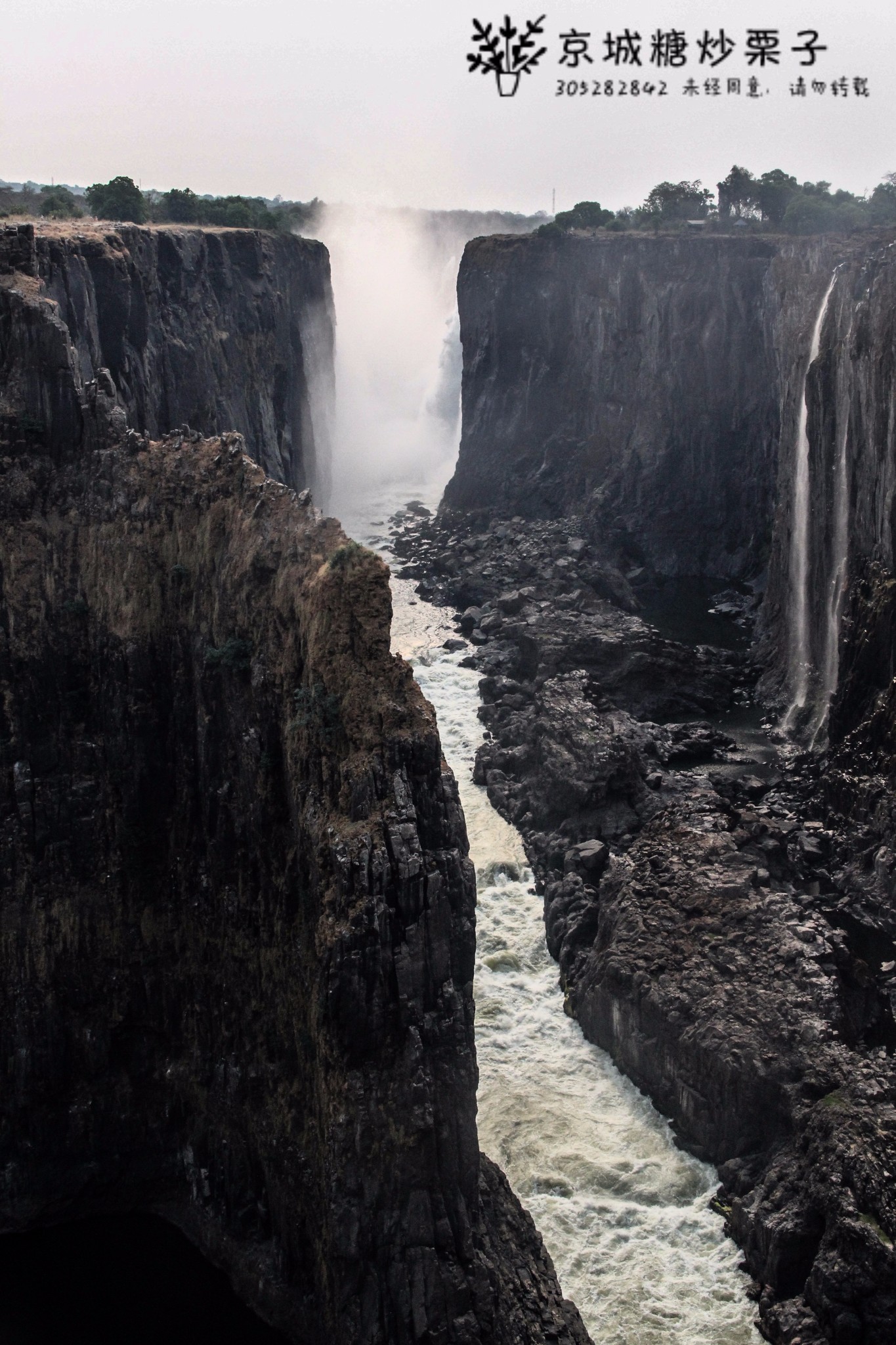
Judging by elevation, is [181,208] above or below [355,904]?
above

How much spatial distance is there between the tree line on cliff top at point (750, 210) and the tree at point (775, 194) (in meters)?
0.06

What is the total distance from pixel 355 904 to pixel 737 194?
118m

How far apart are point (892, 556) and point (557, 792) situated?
58.5ft

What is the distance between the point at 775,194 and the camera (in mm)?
126438

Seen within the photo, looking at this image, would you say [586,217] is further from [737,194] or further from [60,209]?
[60,209]

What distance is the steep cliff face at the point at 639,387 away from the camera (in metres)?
102

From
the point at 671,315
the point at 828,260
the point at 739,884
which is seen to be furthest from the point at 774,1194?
the point at 671,315

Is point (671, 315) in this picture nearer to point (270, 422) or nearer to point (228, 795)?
point (270, 422)

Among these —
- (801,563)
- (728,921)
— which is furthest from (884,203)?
(728,921)

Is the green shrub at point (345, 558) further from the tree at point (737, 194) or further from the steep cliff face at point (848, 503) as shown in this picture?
the tree at point (737, 194)

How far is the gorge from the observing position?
100.0 ft

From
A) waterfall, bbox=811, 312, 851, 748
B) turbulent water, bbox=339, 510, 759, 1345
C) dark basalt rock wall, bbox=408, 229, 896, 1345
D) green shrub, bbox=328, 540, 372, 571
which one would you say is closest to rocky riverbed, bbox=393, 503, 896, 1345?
dark basalt rock wall, bbox=408, 229, 896, 1345

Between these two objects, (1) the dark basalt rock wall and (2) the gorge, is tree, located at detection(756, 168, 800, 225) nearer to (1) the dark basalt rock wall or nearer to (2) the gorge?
(1) the dark basalt rock wall

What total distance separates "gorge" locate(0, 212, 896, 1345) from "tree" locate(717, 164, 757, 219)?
221 ft
